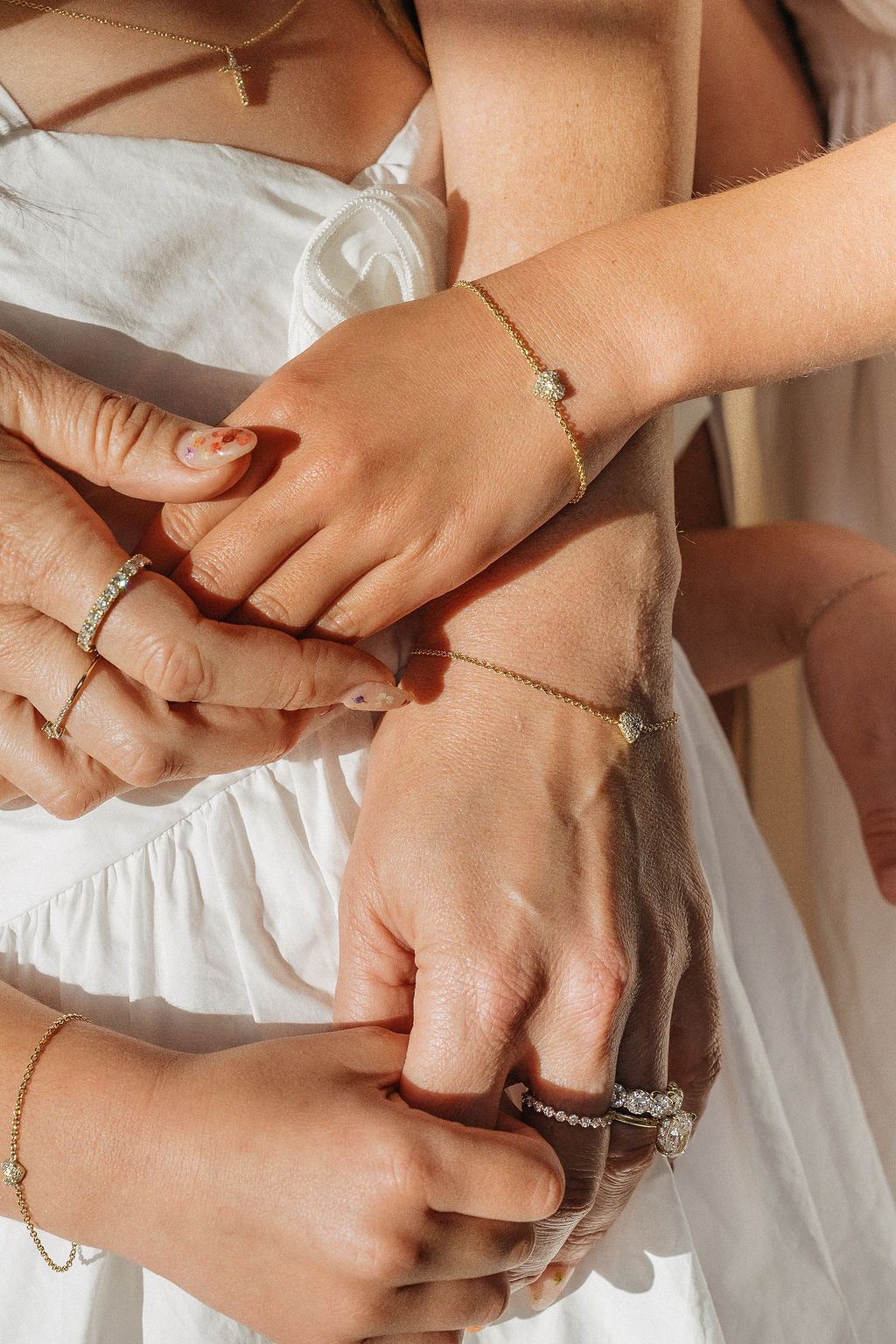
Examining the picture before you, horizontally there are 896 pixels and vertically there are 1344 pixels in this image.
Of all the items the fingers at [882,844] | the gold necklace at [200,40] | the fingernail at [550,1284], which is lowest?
the fingernail at [550,1284]

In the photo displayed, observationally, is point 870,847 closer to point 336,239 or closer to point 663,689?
point 663,689

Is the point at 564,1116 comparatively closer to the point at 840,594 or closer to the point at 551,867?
the point at 551,867

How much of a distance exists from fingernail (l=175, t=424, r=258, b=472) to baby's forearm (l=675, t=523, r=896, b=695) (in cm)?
84

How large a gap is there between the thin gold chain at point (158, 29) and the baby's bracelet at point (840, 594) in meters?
0.95

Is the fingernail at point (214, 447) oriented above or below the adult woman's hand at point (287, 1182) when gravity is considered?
above

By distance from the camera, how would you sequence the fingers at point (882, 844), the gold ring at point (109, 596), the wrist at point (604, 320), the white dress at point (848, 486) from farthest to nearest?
the white dress at point (848, 486) → the fingers at point (882, 844) → the wrist at point (604, 320) → the gold ring at point (109, 596)

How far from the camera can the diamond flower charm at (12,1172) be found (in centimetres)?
70

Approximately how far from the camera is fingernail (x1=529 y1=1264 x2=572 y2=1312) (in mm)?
838

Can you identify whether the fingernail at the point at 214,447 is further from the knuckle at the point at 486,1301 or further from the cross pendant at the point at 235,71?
the knuckle at the point at 486,1301

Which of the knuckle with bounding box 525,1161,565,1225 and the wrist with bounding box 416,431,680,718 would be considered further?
the wrist with bounding box 416,431,680,718

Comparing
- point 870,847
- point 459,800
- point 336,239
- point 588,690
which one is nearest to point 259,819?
point 459,800

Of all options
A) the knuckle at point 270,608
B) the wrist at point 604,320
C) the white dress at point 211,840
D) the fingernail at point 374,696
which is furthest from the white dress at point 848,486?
the knuckle at point 270,608

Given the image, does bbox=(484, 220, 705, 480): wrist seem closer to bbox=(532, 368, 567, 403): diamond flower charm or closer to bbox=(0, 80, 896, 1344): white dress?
bbox=(532, 368, 567, 403): diamond flower charm

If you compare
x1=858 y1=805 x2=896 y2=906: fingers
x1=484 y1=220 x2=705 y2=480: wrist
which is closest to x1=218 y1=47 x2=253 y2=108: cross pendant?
x1=484 y1=220 x2=705 y2=480: wrist
